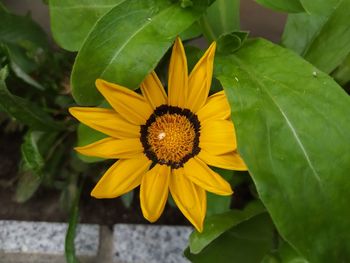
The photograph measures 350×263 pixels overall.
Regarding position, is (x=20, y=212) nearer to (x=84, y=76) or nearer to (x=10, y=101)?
(x=10, y=101)

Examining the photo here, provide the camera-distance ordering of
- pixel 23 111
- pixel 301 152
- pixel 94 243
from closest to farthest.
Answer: pixel 301 152 < pixel 23 111 < pixel 94 243

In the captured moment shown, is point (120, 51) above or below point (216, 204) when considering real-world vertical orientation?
above

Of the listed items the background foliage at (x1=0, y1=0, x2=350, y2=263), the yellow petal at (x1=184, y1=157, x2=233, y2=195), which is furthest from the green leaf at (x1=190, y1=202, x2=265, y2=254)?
the yellow petal at (x1=184, y1=157, x2=233, y2=195)

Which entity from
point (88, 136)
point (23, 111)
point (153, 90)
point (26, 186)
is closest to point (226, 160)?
point (153, 90)

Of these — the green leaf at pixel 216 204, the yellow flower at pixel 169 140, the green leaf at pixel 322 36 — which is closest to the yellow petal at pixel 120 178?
the yellow flower at pixel 169 140

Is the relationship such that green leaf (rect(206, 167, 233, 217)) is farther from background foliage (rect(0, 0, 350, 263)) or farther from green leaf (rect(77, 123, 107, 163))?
green leaf (rect(77, 123, 107, 163))

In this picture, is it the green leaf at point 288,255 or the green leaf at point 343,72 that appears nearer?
the green leaf at point 288,255

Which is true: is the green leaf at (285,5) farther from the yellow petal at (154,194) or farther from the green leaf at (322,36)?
the yellow petal at (154,194)

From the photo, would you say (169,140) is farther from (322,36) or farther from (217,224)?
(322,36)
